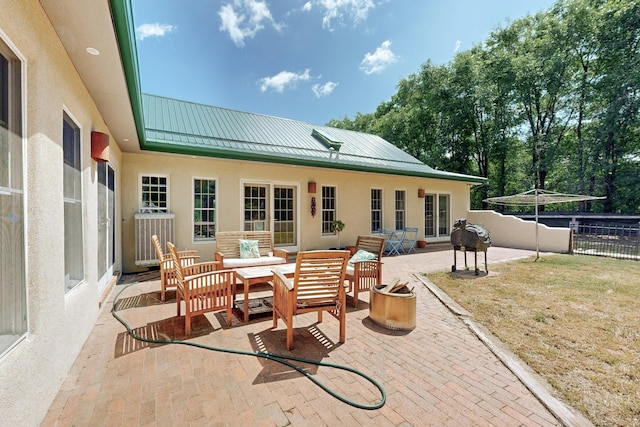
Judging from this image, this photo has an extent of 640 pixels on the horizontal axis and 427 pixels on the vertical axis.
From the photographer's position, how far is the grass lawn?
7.20ft

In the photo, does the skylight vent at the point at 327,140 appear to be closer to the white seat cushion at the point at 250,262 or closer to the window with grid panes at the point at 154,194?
the window with grid panes at the point at 154,194

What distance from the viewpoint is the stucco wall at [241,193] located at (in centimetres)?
598

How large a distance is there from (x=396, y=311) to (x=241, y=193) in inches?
199

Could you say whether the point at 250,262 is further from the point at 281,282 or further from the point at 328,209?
the point at 328,209

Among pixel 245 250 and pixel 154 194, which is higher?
pixel 154 194

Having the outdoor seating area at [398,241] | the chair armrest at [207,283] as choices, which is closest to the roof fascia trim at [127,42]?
the chair armrest at [207,283]

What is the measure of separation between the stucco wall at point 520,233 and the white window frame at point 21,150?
1255 cm

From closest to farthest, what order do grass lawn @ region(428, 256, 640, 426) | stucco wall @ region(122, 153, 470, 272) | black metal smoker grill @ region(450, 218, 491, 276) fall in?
1. grass lawn @ region(428, 256, 640, 426)
2. black metal smoker grill @ region(450, 218, 491, 276)
3. stucco wall @ region(122, 153, 470, 272)

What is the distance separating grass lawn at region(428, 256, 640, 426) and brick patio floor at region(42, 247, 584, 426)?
0.42 m

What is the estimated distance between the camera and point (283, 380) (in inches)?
91.4

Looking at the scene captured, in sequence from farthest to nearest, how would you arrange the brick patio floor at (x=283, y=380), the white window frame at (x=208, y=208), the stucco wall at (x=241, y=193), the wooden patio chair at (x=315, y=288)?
1. the white window frame at (x=208, y=208)
2. the stucco wall at (x=241, y=193)
3. the wooden patio chair at (x=315, y=288)
4. the brick patio floor at (x=283, y=380)

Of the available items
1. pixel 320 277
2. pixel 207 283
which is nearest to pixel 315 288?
pixel 320 277

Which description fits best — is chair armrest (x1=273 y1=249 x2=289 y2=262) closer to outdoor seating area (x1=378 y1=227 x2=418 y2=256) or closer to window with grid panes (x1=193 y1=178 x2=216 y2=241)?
window with grid panes (x1=193 y1=178 x2=216 y2=241)

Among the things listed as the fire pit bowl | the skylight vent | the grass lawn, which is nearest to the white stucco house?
the skylight vent
